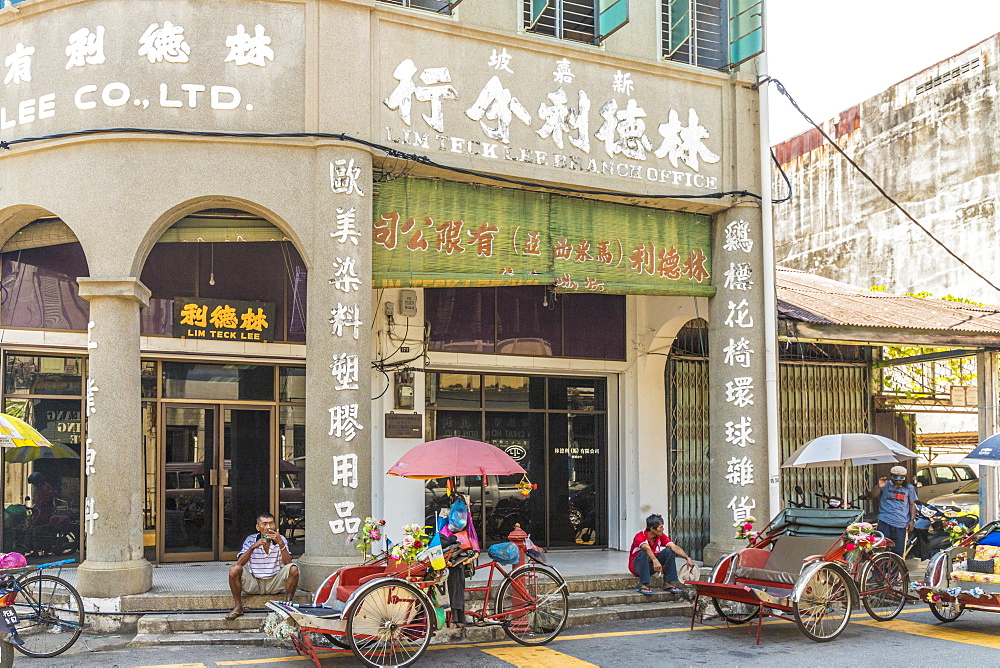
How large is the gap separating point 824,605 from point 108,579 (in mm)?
7094

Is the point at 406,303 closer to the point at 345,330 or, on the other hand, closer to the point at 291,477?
the point at 291,477

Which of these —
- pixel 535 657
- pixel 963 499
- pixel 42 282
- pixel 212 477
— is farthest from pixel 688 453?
pixel 42 282

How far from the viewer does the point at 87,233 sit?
1002 cm

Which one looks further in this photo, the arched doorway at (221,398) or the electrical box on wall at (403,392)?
the electrical box on wall at (403,392)

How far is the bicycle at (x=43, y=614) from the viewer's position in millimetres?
8672

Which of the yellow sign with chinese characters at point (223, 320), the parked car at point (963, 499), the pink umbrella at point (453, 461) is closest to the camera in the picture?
the pink umbrella at point (453, 461)

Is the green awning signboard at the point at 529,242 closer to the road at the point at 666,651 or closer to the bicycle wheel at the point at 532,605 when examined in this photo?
the bicycle wheel at the point at 532,605

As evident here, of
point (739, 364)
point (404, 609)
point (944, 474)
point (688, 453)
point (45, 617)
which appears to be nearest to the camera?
point (404, 609)

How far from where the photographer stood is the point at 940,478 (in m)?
18.6

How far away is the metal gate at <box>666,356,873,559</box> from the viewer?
48.1 ft

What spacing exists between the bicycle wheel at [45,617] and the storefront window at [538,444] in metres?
5.25

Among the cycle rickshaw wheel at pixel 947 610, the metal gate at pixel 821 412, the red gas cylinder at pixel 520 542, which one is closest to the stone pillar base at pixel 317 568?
the red gas cylinder at pixel 520 542

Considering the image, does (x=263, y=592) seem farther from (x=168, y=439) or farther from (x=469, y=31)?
(x=469, y=31)

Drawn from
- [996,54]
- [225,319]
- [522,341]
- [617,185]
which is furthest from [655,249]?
[996,54]
